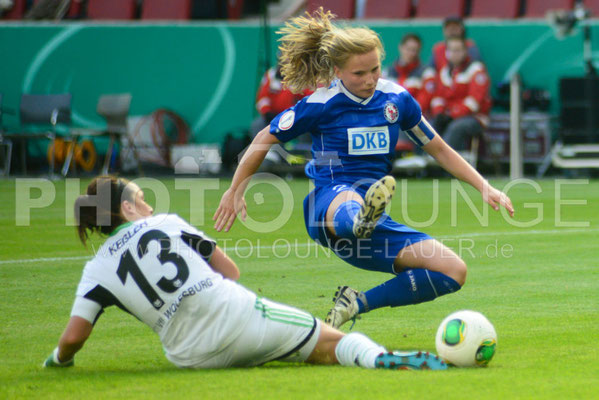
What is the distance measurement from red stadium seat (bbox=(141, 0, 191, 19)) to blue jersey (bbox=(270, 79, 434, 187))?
1613cm

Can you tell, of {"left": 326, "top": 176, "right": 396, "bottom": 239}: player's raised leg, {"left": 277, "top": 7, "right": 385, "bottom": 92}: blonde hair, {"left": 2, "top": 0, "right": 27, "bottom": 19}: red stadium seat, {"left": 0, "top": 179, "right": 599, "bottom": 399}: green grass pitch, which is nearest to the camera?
{"left": 0, "top": 179, "right": 599, "bottom": 399}: green grass pitch

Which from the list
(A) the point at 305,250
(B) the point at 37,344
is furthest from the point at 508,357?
(A) the point at 305,250

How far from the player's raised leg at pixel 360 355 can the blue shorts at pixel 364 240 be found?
82cm

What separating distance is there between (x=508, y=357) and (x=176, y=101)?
1609cm

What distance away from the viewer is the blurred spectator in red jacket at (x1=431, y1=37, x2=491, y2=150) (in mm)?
17031

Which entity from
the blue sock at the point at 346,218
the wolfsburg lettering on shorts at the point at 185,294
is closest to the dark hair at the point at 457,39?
the blue sock at the point at 346,218

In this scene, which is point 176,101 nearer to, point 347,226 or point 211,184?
point 211,184

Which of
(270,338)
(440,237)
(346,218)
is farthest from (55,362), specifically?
(440,237)

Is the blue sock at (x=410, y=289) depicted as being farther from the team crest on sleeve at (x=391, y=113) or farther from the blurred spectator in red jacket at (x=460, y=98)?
the blurred spectator in red jacket at (x=460, y=98)

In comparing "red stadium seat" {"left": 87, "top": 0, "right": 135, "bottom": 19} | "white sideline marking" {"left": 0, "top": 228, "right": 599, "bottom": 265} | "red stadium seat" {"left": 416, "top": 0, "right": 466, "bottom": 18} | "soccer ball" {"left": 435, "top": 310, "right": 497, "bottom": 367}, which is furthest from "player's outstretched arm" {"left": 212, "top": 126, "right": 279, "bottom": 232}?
"red stadium seat" {"left": 87, "top": 0, "right": 135, "bottom": 19}

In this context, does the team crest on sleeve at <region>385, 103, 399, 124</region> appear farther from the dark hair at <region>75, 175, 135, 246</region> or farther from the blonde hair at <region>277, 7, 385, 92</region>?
the dark hair at <region>75, 175, 135, 246</region>

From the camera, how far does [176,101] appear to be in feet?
67.1

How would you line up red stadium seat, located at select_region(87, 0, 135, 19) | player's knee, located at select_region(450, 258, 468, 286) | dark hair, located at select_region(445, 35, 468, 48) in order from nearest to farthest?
1. player's knee, located at select_region(450, 258, 468, 286)
2. dark hair, located at select_region(445, 35, 468, 48)
3. red stadium seat, located at select_region(87, 0, 135, 19)

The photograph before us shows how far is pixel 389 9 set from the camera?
800 inches
